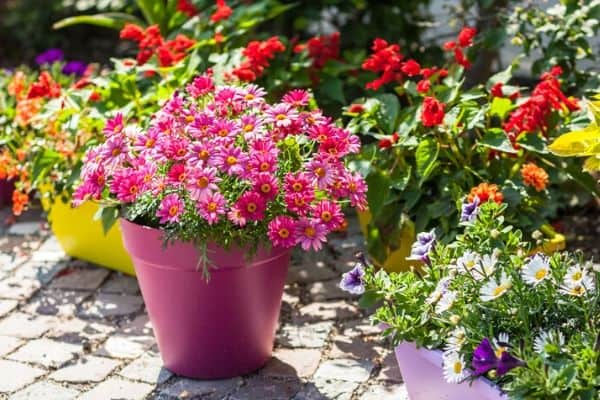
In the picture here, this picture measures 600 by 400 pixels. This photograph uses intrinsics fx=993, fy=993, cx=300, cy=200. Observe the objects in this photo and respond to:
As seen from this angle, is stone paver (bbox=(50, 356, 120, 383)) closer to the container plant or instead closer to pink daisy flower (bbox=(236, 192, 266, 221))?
the container plant

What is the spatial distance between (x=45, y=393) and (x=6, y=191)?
1.64 meters

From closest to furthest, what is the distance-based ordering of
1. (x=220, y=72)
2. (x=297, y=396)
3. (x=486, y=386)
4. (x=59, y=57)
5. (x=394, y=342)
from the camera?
(x=486, y=386) < (x=394, y=342) < (x=297, y=396) < (x=220, y=72) < (x=59, y=57)

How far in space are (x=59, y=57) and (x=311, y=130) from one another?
6.86 feet

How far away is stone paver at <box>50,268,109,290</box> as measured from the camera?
3.51 metres

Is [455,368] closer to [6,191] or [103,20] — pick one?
[103,20]

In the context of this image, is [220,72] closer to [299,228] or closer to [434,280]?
[299,228]

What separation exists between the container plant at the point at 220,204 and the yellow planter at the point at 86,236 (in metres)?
0.68

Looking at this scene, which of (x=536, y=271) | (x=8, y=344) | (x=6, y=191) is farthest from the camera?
(x=6, y=191)

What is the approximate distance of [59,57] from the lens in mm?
4383

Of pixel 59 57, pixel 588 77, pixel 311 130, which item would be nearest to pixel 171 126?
pixel 311 130

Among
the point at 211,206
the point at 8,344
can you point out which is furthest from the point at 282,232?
the point at 8,344

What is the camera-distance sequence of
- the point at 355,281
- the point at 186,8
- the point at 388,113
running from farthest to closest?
1. the point at 186,8
2. the point at 388,113
3. the point at 355,281

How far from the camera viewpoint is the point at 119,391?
280 cm

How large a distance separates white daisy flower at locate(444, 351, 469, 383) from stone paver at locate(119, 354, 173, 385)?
3.25 feet
